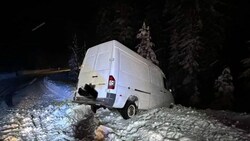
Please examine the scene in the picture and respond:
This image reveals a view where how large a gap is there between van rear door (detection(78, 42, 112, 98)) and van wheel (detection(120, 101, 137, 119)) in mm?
1147

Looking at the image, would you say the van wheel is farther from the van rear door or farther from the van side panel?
the van rear door

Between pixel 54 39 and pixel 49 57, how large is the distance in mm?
6763

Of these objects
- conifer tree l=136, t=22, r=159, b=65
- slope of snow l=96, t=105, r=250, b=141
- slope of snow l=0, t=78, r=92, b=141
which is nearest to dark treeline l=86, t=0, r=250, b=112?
conifer tree l=136, t=22, r=159, b=65

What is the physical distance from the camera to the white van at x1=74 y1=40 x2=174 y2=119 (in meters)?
10.8

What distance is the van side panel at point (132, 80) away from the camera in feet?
36.4

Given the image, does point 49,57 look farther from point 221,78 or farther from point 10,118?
point 10,118

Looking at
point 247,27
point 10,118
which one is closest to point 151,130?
point 10,118

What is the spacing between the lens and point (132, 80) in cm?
1171

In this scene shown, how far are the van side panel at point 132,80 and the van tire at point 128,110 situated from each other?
242 millimetres

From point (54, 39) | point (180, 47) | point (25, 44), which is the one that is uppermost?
point (54, 39)

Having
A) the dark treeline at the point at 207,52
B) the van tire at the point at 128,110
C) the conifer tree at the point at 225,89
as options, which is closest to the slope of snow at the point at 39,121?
the van tire at the point at 128,110

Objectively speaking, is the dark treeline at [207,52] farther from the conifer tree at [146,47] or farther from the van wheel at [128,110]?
the van wheel at [128,110]

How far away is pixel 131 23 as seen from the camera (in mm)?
38125

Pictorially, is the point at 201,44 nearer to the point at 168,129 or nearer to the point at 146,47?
the point at 146,47
